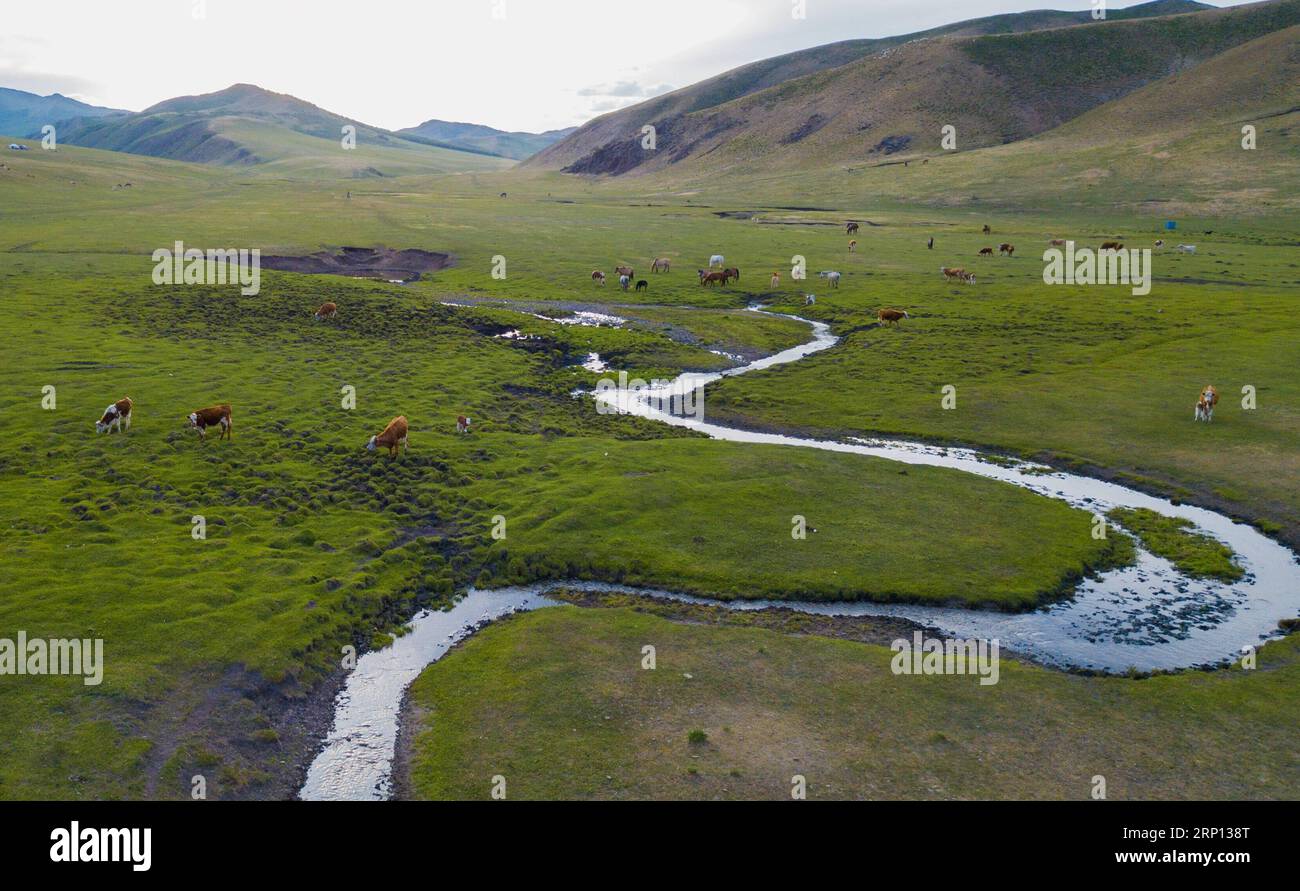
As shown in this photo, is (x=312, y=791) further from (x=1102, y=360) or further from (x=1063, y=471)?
(x=1102, y=360)

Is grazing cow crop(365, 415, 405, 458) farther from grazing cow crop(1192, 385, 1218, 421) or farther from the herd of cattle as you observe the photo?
grazing cow crop(1192, 385, 1218, 421)

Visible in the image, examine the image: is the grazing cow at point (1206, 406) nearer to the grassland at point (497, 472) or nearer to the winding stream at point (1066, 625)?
the grassland at point (497, 472)

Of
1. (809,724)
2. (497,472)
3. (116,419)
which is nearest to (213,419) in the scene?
(116,419)

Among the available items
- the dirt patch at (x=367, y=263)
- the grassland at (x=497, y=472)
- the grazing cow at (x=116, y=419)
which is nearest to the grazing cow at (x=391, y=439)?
the grassland at (x=497, y=472)

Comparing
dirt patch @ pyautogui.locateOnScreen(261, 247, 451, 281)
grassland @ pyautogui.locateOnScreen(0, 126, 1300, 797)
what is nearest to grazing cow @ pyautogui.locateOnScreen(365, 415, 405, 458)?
grassland @ pyautogui.locateOnScreen(0, 126, 1300, 797)

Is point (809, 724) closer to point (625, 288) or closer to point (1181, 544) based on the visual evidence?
point (1181, 544)

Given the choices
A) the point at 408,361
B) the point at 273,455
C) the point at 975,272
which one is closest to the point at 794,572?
the point at 273,455
